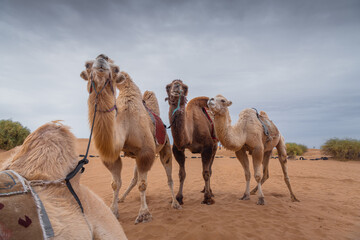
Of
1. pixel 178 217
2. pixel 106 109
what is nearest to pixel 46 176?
pixel 106 109

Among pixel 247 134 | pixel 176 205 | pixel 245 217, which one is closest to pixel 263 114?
pixel 247 134

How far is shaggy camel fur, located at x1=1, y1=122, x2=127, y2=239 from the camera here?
1.10m

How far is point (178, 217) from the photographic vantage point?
4.40 meters

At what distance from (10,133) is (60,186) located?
1692cm

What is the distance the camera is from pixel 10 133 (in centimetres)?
1422

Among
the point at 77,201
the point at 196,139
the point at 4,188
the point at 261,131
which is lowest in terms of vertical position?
the point at 77,201

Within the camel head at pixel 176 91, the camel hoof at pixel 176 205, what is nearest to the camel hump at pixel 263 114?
the camel head at pixel 176 91

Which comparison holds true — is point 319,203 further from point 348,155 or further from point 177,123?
point 348,155

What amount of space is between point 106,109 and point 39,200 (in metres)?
2.08

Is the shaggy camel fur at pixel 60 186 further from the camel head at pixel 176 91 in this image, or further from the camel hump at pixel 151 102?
the camel hump at pixel 151 102

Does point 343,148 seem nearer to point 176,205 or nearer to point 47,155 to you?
point 176,205

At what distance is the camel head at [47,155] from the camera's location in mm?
1188

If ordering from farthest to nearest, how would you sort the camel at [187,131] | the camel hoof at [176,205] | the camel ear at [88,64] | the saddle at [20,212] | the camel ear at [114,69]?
the camel at [187,131] → the camel hoof at [176,205] → the camel ear at [114,69] → the camel ear at [88,64] → the saddle at [20,212]

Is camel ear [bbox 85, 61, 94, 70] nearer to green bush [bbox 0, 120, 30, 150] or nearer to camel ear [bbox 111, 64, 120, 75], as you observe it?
camel ear [bbox 111, 64, 120, 75]
